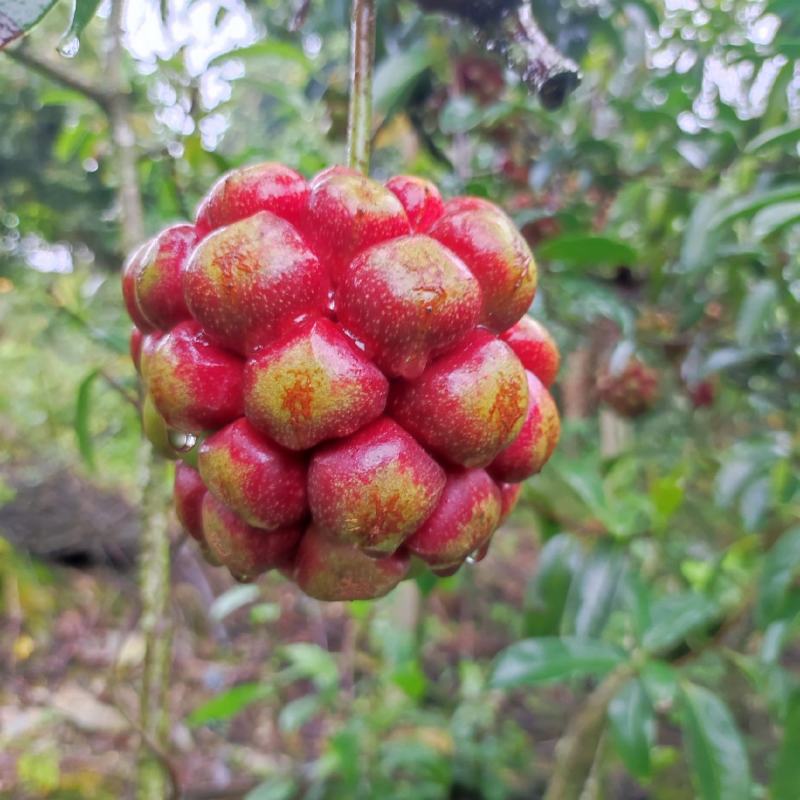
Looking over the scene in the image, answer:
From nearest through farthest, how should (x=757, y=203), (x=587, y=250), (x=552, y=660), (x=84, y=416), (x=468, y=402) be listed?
(x=468, y=402)
(x=757, y=203)
(x=587, y=250)
(x=552, y=660)
(x=84, y=416)

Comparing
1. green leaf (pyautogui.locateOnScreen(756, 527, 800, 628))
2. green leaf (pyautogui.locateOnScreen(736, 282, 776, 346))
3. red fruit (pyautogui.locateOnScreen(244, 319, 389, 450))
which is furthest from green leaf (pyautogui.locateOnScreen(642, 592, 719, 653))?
red fruit (pyautogui.locateOnScreen(244, 319, 389, 450))

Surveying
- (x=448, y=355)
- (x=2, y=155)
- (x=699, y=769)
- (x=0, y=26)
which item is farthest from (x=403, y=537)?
(x=2, y=155)

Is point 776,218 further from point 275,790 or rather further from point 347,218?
point 275,790

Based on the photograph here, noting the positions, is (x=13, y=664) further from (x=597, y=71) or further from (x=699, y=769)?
(x=597, y=71)

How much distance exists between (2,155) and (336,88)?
7.36 ft

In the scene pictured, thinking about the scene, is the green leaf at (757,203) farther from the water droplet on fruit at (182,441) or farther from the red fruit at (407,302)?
the water droplet on fruit at (182,441)

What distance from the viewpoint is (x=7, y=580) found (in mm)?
3139

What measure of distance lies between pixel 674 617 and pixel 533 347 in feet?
2.23

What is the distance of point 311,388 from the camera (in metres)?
0.46

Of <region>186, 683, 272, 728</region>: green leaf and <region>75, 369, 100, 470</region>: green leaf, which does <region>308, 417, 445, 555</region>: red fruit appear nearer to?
<region>75, 369, 100, 470</region>: green leaf

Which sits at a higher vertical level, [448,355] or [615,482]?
[448,355]

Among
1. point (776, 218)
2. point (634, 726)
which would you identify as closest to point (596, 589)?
point (634, 726)

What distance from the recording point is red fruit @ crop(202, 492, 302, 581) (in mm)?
535

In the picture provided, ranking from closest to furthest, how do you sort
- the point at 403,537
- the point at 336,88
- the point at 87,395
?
the point at 403,537
the point at 87,395
the point at 336,88
